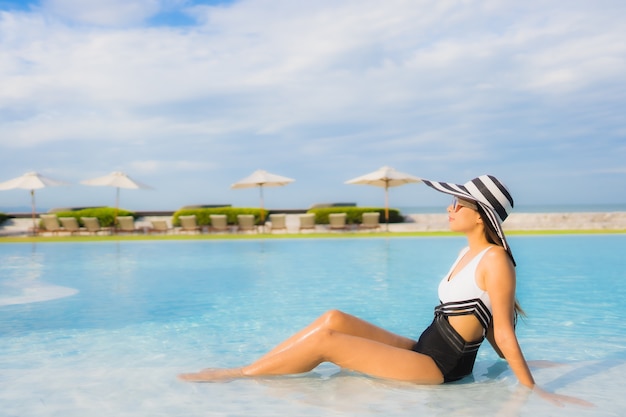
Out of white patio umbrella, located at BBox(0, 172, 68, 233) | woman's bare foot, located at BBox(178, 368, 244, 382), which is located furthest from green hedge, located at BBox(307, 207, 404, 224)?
woman's bare foot, located at BBox(178, 368, 244, 382)

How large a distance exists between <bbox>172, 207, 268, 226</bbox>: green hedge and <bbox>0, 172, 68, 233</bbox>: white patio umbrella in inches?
204

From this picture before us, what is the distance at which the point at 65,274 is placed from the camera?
12062 mm

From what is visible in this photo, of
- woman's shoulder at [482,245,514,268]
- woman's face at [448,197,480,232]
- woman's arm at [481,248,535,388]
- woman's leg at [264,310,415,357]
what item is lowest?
woman's leg at [264,310,415,357]

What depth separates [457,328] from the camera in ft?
12.0

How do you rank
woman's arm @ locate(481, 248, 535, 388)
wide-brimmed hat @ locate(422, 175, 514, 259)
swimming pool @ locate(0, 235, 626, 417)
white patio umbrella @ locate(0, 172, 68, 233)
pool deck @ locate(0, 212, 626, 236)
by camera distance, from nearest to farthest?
1. woman's arm @ locate(481, 248, 535, 388)
2. wide-brimmed hat @ locate(422, 175, 514, 259)
3. swimming pool @ locate(0, 235, 626, 417)
4. pool deck @ locate(0, 212, 626, 236)
5. white patio umbrella @ locate(0, 172, 68, 233)

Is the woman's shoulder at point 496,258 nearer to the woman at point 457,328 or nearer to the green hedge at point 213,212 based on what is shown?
the woman at point 457,328

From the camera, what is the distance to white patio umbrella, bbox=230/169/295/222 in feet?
85.5

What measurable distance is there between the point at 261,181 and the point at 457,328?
2256cm

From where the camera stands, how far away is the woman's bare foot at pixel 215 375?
4.07 m

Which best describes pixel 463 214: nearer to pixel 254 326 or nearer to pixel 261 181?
pixel 254 326

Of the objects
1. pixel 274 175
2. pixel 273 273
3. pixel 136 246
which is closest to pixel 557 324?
pixel 273 273

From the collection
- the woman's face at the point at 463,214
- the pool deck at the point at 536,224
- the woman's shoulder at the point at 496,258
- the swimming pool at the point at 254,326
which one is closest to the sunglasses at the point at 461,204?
the woman's face at the point at 463,214

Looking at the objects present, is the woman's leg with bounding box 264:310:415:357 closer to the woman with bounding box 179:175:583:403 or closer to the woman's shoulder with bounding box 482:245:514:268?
the woman with bounding box 179:175:583:403

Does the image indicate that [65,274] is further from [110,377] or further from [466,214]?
[466,214]
